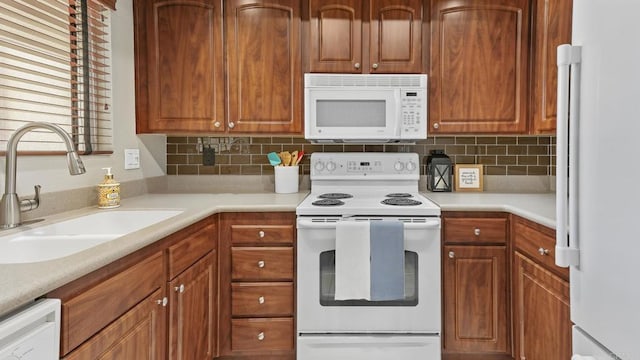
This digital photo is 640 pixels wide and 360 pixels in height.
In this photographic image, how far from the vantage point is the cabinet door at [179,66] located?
2.36 metres

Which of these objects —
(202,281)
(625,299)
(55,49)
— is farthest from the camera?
(202,281)

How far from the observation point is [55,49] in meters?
1.71

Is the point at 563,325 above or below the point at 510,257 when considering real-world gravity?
below

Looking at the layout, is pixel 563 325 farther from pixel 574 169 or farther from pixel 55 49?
pixel 55 49

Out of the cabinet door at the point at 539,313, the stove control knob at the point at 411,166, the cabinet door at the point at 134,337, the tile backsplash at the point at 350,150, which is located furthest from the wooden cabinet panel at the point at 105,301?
the stove control knob at the point at 411,166

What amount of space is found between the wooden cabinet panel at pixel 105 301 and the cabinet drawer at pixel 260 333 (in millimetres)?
795

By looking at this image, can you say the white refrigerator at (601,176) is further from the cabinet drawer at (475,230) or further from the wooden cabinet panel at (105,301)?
the wooden cabinet panel at (105,301)

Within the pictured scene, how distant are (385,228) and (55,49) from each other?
1649 millimetres

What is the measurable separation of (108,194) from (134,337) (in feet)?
3.01

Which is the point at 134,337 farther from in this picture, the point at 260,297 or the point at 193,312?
the point at 260,297

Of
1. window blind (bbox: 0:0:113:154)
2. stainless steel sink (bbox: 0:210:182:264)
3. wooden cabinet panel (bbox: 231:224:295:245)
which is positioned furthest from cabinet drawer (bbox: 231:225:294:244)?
window blind (bbox: 0:0:113:154)

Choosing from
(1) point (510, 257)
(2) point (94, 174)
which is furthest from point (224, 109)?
(1) point (510, 257)

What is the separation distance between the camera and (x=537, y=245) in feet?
5.79

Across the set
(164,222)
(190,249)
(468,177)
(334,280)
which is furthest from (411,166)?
(164,222)
